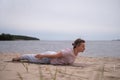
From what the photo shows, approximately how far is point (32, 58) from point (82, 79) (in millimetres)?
2954

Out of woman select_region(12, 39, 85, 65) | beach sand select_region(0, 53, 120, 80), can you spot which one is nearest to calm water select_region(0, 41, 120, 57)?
woman select_region(12, 39, 85, 65)

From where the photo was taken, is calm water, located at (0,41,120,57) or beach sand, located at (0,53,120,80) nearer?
beach sand, located at (0,53,120,80)

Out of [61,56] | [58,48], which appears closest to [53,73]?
[61,56]

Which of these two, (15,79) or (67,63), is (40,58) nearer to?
(67,63)

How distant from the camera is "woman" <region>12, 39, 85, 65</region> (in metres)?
5.76

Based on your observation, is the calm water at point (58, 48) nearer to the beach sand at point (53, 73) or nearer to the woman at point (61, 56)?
the woman at point (61, 56)

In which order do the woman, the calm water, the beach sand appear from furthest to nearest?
the calm water, the woman, the beach sand

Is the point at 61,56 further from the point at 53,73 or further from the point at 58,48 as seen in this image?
the point at 58,48

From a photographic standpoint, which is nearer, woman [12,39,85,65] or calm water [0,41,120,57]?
woman [12,39,85,65]

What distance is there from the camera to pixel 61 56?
597 centimetres

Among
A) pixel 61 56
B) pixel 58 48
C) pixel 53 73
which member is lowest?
pixel 58 48

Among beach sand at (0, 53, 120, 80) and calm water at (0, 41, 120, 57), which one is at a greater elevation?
beach sand at (0, 53, 120, 80)

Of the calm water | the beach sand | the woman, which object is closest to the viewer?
the beach sand

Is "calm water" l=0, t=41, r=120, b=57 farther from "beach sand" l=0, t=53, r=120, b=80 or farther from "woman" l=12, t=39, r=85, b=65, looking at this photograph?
"beach sand" l=0, t=53, r=120, b=80
